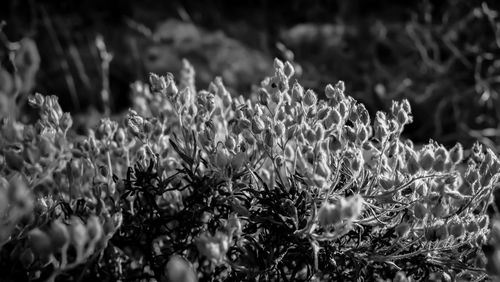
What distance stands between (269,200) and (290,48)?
113 inches

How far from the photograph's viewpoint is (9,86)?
0.76 metres

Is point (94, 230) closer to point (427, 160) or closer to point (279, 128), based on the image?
point (279, 128)

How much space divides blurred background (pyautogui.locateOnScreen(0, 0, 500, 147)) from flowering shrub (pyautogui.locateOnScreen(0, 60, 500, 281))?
1.58 meters

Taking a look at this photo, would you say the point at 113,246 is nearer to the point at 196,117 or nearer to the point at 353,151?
the point at 196,117

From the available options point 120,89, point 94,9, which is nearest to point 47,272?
point 120,89

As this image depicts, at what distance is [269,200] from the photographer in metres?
0.92

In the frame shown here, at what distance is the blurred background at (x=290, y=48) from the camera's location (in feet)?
9.56

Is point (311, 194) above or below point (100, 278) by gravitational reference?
above

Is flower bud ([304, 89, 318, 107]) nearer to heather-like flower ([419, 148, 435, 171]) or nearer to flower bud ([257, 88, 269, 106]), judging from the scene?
flower bud ([257, 88, 269, 106])

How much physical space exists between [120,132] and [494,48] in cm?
238

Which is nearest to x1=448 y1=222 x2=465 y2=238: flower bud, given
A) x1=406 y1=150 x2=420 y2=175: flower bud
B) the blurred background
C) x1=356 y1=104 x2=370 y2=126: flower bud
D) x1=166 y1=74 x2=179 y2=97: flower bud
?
x1=406 y1=150 x2=420 y2=175: flower bud

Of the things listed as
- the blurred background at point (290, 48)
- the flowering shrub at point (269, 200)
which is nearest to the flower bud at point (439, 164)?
the flowering shrub at point (269, 200)

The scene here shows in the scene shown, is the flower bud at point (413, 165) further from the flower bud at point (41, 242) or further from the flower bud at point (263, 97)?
the flower bud at point (41, 242)

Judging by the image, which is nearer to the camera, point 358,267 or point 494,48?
point 358,267
